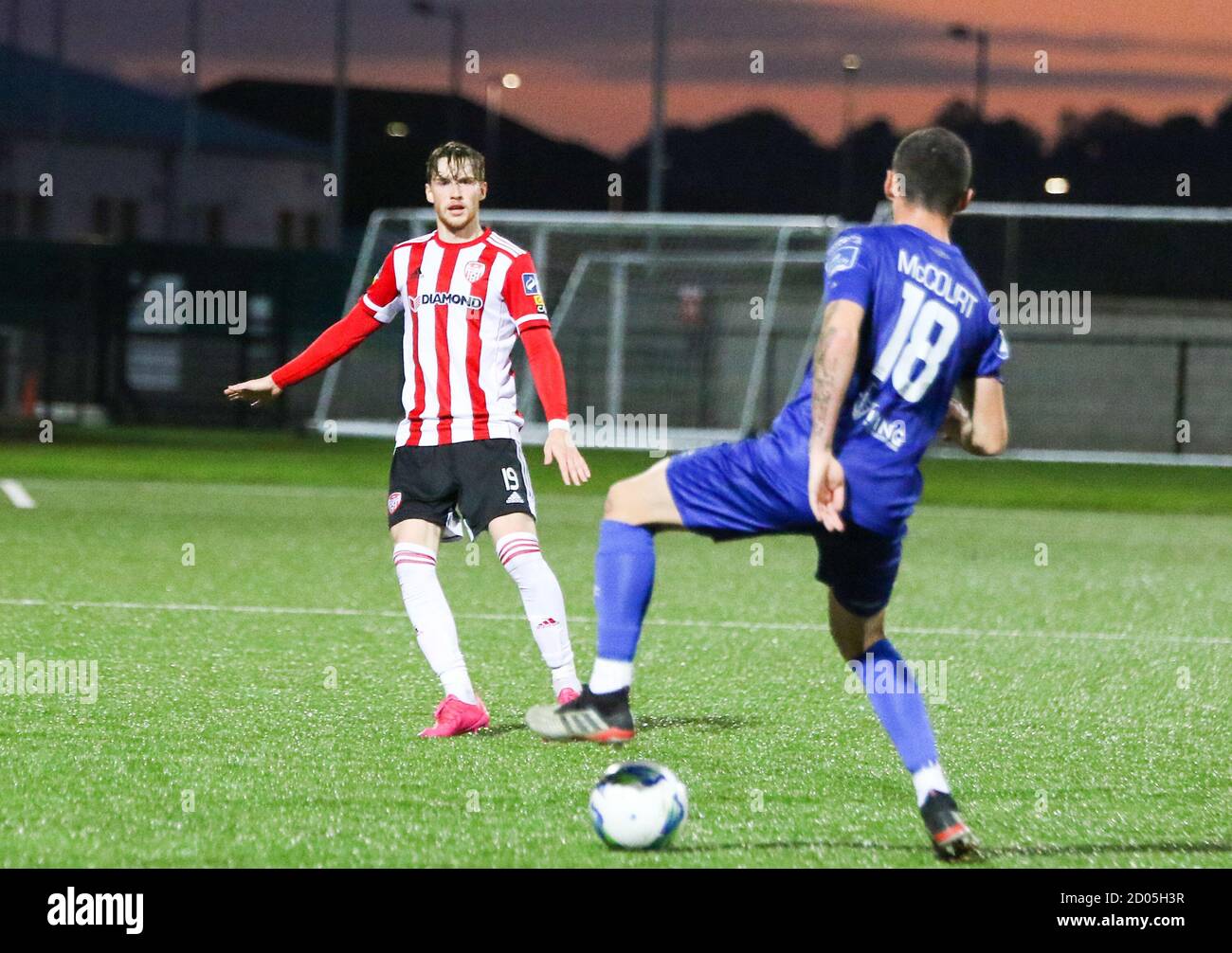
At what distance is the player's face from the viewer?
237 inches

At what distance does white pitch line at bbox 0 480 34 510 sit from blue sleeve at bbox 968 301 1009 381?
38.1 feet

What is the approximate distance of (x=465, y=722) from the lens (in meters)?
6.17

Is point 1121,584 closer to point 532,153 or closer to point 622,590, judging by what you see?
point 622,590

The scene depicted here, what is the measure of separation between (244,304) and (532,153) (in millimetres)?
37395

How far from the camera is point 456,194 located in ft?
19.9

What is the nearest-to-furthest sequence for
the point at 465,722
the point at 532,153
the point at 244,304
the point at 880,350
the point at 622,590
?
the point at 880,350, the point at 622,590, the point at 465,722, the point at 244,304, the point at 532,153

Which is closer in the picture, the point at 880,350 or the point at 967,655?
the point at 880,350

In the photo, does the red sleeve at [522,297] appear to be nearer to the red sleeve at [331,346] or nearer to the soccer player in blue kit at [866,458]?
the red sleeve at [331,346]

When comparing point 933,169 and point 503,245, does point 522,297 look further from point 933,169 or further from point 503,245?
point 933,169

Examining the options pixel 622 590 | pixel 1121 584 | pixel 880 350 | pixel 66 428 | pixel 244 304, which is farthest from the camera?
pixel 244 304

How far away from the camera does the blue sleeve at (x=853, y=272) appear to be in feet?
14.4

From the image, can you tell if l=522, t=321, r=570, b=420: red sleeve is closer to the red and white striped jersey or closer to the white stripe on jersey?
the red and white striped jersey

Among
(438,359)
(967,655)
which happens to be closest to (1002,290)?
(967,655)

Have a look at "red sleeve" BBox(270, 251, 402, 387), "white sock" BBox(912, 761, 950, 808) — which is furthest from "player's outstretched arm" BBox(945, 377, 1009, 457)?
"red sleeve" BBox(270, 251, 402, 387)
